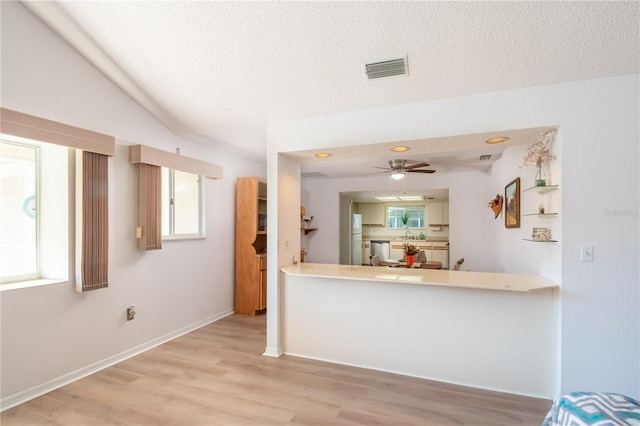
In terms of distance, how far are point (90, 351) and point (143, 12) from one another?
9.44 ft

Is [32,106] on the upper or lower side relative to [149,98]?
lower

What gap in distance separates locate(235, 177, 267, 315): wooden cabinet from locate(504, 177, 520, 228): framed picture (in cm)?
335

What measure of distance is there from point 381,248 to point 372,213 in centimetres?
112

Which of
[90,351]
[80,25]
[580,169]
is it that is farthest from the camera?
[90,351]

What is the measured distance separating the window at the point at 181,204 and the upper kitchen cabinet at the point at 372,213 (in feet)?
19.8

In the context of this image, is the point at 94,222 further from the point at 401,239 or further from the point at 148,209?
the point at 401,239

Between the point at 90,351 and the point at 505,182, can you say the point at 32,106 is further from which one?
the point at 505,182

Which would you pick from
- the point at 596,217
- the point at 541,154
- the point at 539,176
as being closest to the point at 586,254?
the point at 596,217

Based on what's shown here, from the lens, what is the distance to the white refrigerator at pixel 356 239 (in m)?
7.82

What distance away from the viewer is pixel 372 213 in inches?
372

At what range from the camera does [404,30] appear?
81.0 inches

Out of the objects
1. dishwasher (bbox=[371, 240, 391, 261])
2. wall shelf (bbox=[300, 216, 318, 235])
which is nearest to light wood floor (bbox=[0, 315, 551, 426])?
wall shelf (bbox=[300, 216, 318, 235])

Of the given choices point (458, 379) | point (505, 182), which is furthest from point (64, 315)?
point (505, 182)

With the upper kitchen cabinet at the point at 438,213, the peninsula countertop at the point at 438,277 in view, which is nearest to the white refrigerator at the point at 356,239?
the upper kitchen cabinet at the point at 438,213
